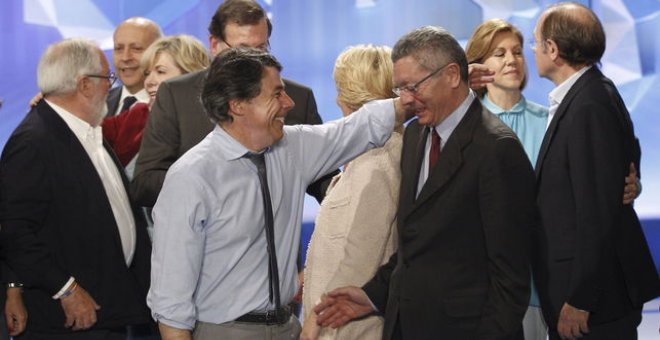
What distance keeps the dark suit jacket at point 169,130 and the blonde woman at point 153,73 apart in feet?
1.49

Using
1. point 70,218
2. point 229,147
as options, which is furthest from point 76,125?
point 229,147

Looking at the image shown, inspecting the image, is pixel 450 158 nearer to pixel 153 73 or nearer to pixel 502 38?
pixel 502 38

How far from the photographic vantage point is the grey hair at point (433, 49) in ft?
10.6

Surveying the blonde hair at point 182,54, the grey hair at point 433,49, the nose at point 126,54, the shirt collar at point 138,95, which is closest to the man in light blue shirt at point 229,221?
the grey hair at point 433,49

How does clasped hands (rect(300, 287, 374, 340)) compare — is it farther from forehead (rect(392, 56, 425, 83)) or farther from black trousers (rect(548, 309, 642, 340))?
black trousers (rect(548, 309, 642, 340))

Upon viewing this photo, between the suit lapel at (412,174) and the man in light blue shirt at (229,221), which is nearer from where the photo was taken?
the man in light blue shirt at (229,221)

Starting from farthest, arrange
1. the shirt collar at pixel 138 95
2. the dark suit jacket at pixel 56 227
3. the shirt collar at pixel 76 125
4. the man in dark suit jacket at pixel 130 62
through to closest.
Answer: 1. the man in dark suit jacket at pixel 130 62
2. the shirt collar at pixel 138 95
3. the shirt collar at pixel 76 125
4. the dark suit jacket at pixel 56 227

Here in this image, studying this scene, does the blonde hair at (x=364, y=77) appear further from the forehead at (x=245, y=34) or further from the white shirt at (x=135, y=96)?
the white shirt at (x=135, y=96)

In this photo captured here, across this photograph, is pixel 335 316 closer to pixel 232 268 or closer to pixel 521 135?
pixel 232 268

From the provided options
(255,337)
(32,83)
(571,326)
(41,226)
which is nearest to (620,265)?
(571,326)

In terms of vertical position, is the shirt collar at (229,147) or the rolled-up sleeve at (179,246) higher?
the shirt collar at (229,147)

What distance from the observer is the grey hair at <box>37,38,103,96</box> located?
4.20m

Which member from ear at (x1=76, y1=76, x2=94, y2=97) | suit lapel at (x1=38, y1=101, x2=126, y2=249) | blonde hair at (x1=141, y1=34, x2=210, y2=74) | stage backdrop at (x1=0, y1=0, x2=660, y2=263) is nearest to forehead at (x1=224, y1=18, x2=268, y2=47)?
blonde hair at (x1=141, y1=34, x2=210, y2=74)

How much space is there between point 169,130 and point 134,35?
5.06 feet
